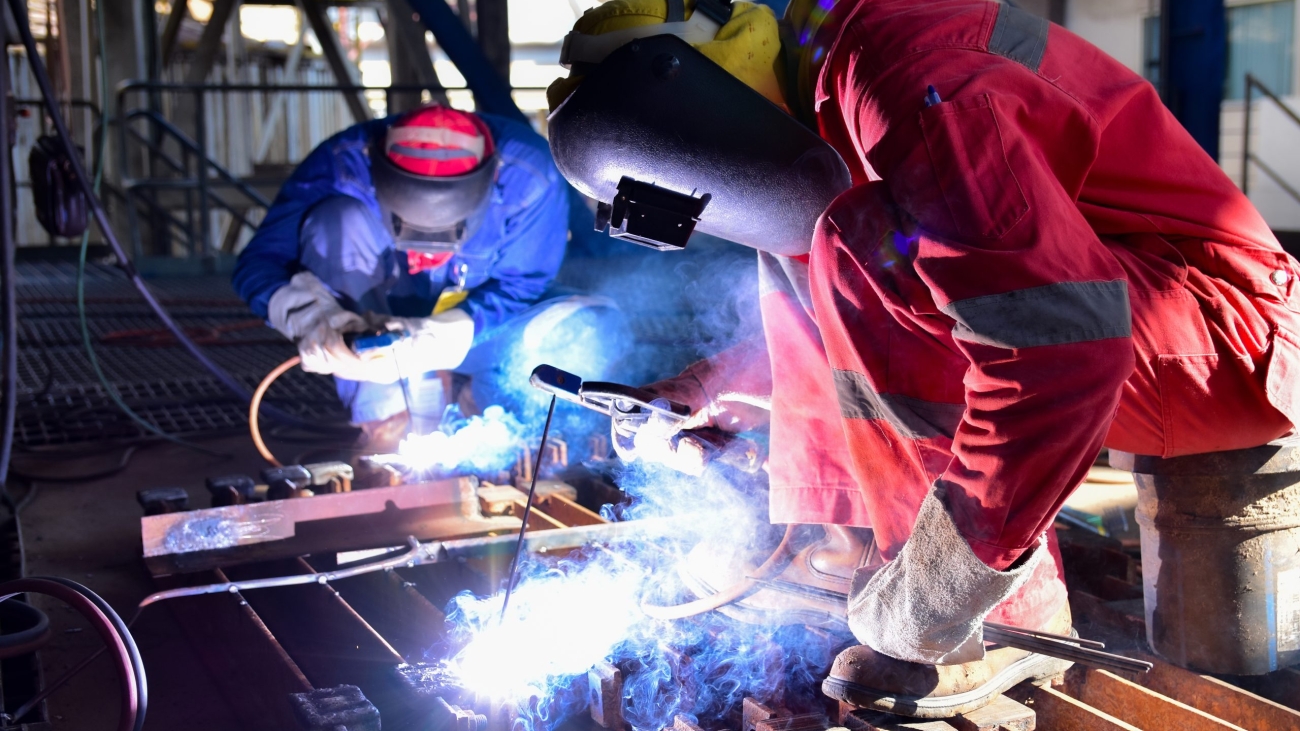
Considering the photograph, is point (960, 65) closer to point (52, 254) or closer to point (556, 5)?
point (52, 254)

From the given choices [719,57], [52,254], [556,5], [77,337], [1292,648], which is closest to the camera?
[719,57]

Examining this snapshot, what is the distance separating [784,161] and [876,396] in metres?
0.38

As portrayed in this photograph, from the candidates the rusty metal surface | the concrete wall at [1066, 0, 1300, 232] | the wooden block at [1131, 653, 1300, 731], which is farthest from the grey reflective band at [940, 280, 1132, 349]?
the concrete wall at [1066, 0, 1300, 232]

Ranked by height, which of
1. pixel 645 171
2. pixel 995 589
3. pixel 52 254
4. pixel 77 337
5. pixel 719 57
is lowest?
pixel 52 254

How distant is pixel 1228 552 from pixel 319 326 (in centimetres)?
252

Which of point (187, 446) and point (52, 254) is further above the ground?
point (187, 446)

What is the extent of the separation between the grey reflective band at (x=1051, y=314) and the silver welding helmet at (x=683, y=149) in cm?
40

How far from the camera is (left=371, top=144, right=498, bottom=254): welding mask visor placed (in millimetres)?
3055

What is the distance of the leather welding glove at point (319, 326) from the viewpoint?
126 inches

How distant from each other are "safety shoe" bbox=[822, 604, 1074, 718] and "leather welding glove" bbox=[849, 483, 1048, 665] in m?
0.10

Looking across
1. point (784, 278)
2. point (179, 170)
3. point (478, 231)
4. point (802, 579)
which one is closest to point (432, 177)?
point (478, 231)

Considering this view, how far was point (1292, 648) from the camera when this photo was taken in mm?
1812

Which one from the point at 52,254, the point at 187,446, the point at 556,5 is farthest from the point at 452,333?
the point at 556,5

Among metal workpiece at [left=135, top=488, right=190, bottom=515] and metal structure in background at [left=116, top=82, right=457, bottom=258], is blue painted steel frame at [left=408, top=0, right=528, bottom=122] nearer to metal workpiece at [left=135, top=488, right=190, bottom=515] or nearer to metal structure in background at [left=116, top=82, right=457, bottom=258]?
metal structure in background at [left=116, top=82, right=457, bottom=258]
